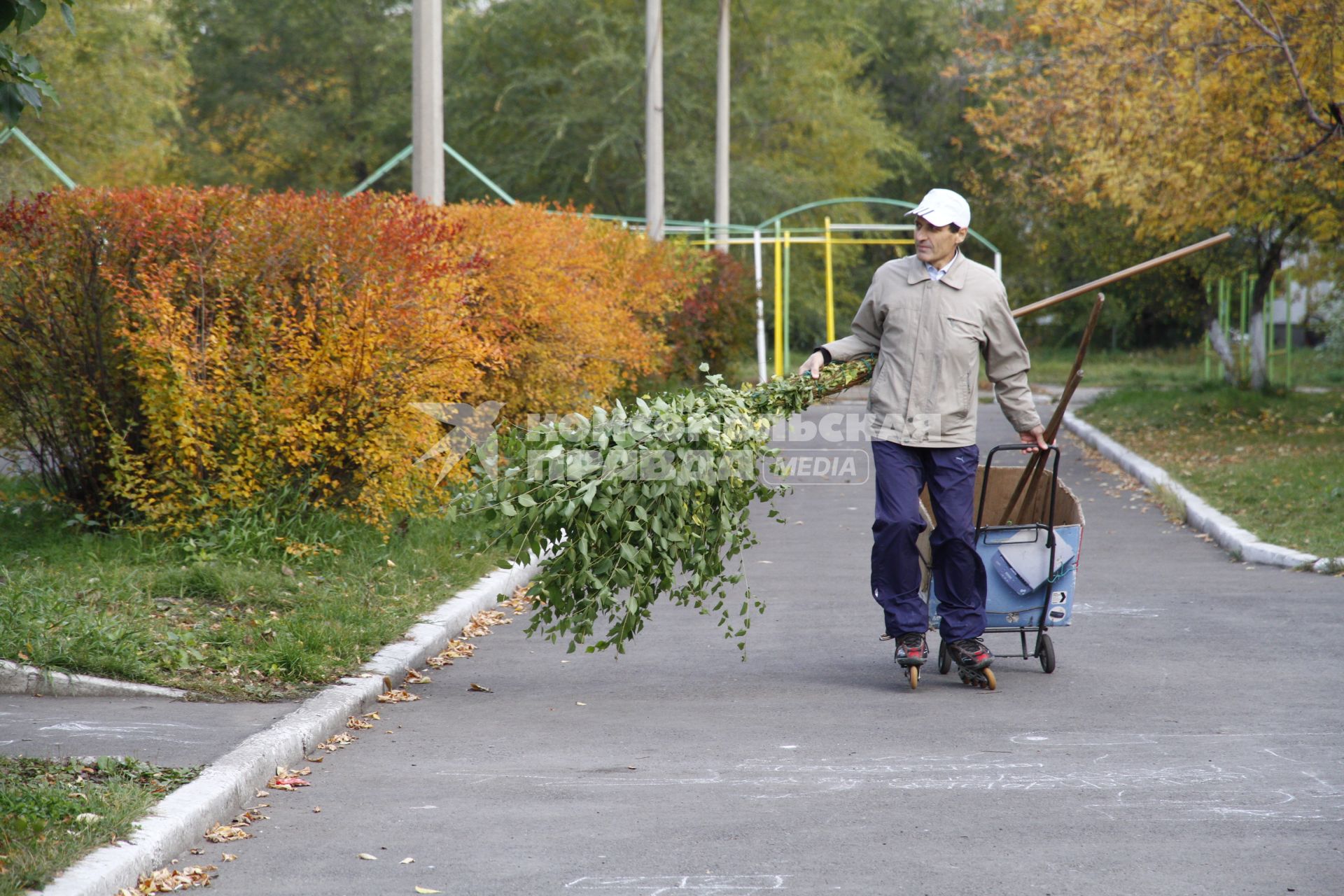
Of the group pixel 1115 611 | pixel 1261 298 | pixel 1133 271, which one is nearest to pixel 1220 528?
pixel 1115 611

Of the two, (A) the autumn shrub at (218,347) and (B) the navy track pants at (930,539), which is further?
(A) the autumn shrub at (218,347)

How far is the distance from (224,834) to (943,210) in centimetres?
380

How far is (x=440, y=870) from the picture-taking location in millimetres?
4324

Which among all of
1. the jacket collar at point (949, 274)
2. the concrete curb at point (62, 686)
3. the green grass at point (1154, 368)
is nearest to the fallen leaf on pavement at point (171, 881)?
the concrete curb at point (62, 686)

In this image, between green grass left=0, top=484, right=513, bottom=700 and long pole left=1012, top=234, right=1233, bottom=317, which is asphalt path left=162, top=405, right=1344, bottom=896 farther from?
long pole left=1012, top=234, right=1233, bottom=317

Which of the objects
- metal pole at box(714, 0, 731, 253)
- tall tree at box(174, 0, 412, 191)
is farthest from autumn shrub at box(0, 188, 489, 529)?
tall tree at box(174, 0, 412, 191)

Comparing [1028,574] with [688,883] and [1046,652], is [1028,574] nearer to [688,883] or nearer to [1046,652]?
[1046,652]

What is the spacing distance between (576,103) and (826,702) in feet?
93.8

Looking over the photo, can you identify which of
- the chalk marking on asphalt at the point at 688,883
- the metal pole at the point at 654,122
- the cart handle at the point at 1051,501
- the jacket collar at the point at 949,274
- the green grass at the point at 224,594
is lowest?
the chalk marking on asphalt at the point at 688,883

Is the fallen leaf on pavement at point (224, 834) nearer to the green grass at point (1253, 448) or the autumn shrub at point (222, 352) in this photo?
the autumn shrub at point (222, 352)

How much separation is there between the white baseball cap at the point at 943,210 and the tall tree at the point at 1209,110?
27.7 ft

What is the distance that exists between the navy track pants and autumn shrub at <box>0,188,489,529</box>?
3.12 m

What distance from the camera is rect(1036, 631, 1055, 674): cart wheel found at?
680 centimetres

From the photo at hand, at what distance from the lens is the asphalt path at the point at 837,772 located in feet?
14.1
